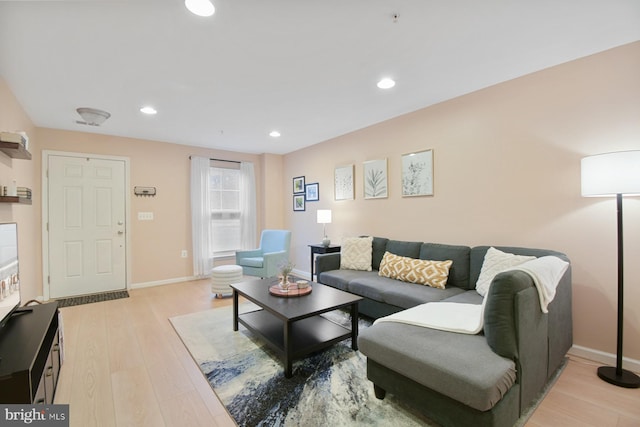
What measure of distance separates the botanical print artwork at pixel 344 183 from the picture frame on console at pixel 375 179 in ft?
0.98

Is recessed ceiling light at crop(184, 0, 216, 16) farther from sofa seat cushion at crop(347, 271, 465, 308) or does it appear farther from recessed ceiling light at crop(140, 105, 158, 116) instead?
sofa seat cushion at crop(347, 271, 465, 308)

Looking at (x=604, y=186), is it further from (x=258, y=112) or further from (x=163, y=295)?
(x=163, y=295)

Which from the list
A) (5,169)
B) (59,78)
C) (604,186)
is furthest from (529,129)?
(5,169)

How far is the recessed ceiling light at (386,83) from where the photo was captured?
2674mm

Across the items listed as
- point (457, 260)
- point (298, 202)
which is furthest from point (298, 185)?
point (457, 260)

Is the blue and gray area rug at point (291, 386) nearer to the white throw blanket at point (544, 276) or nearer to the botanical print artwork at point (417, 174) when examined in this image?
the white throw blanket at point (544, 276)

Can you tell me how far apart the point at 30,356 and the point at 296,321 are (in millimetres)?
1537

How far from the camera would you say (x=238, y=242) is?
566 centimetres

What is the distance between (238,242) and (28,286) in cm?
293

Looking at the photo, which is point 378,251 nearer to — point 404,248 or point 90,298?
point 404,248

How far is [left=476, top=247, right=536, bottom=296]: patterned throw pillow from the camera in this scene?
2379 millimetres

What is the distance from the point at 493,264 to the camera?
98.8 inches

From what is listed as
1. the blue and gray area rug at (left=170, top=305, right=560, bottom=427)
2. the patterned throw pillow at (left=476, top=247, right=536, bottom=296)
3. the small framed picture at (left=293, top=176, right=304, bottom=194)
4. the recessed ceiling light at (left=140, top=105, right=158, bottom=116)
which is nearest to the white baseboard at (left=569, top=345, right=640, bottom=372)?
the patterned throw pillow at (left=476, top=247, right=536, bottom=296)

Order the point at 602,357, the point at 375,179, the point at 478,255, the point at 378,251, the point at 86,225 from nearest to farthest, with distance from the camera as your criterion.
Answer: the point at 602,357
the point at 478,255
the point at 378,251
the point at 375,179
the point at 86,225
